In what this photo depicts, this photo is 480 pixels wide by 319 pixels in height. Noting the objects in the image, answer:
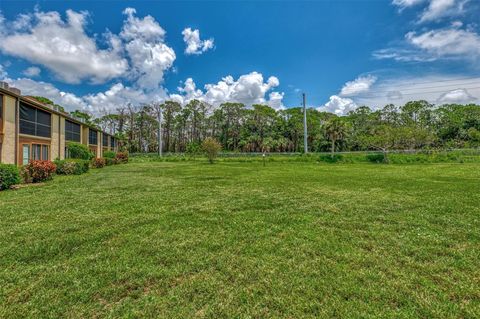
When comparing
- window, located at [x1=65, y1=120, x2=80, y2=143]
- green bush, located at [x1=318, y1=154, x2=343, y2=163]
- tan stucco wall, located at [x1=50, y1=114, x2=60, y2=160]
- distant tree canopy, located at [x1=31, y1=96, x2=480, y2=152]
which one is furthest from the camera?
distant tree canopy, located at [x1=31, y1=96, x2=480, y2=152]

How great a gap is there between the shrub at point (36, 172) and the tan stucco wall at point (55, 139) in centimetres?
922

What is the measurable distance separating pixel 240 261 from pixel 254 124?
60.4 meters

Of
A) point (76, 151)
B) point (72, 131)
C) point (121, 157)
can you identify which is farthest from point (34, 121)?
point (121, 157)

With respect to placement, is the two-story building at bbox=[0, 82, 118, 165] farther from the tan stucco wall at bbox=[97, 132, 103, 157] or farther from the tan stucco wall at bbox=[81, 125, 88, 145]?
the tan stucco wall at bbox=[97, 132, 103, 157]

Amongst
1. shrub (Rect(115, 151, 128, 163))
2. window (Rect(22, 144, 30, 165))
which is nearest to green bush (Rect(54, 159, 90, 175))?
window (Rect(22, 144, 30, 165))

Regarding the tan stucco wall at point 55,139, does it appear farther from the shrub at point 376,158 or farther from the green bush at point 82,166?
the shrub at point 376,158

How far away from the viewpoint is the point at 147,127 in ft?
200

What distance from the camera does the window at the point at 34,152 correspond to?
16.3m

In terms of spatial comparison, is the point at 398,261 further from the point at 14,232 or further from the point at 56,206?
the point at 56,206

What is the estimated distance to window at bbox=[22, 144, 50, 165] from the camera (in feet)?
53.4

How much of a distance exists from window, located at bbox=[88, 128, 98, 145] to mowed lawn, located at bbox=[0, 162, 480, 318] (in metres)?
25.2

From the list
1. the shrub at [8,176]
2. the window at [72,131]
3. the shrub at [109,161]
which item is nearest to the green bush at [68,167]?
the shrub at [8,176]

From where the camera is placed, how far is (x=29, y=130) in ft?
54.5

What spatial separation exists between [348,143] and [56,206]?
2265 inches
